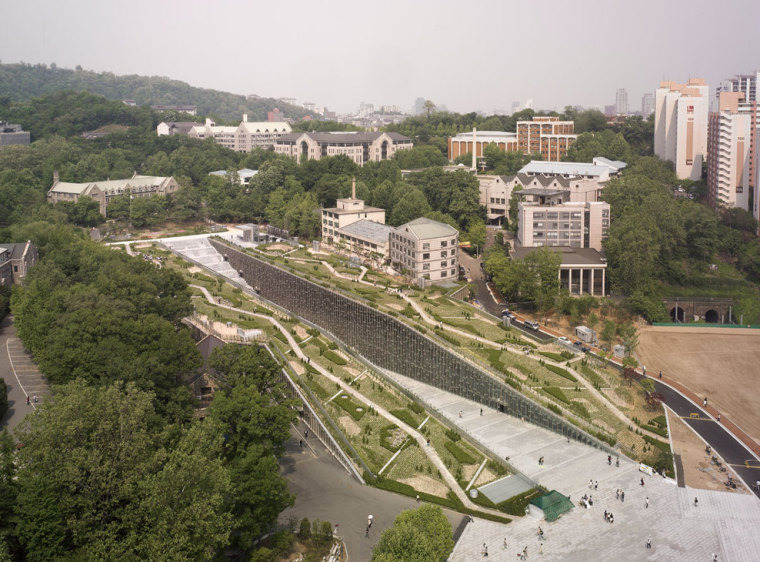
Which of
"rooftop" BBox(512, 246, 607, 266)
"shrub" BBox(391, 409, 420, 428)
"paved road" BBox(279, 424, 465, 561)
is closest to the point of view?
"paved road" BBox(279, 424, 465, 561)

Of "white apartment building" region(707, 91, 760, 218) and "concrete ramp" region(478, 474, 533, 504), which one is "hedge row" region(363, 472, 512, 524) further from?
"white apartment building" region(707, 91, 760, 218)

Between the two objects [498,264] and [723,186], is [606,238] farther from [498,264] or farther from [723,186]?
[723,186]

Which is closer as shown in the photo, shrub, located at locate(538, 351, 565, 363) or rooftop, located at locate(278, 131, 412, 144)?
shrub, located at locate(538, 351, 565, 363)

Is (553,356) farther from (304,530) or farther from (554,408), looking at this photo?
(304,530)

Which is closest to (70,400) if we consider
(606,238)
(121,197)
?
(606,238)

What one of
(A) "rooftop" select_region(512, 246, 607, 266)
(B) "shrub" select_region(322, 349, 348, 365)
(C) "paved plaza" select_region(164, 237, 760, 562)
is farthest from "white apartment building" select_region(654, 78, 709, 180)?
(C) "paved plaza" select_region(164, 237, 760, 562)

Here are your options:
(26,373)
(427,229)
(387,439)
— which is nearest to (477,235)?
(427,229)

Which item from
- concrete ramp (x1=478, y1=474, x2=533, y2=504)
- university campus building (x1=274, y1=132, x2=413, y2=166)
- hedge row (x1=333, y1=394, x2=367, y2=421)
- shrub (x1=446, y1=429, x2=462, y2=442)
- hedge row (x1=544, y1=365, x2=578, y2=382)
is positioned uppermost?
university campus building (x1=274, y1=132, x2=413, y2=166)

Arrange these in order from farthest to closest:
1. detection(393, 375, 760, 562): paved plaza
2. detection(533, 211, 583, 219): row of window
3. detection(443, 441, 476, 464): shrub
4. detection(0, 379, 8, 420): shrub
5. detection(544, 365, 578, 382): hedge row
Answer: detection(533, 211, 583, 219): row of window
detection(544, 365, 578, 382): hedge row
detection(0, 379, 8, 420): shrub
detection(443, 441, 476, 464): shrub
detection(393, 375, 760, 562): paved plaza
